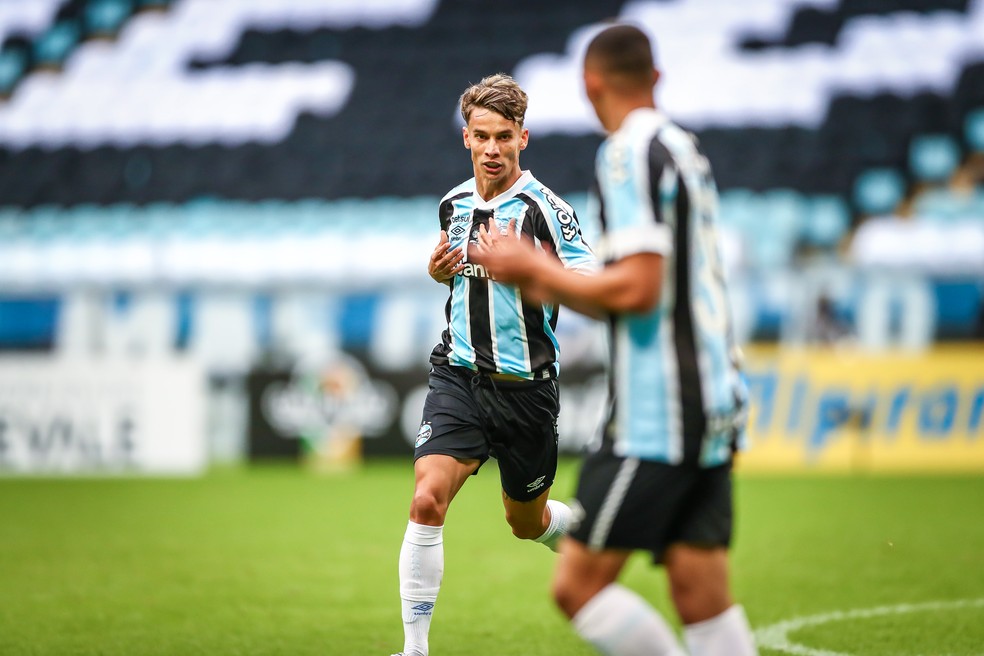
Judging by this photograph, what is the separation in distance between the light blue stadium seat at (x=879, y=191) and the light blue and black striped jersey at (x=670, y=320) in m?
14.9

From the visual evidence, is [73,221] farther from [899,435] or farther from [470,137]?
[470,137]

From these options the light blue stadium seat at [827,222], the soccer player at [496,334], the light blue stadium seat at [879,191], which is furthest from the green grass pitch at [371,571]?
the light blue stadium seat at [879,191]

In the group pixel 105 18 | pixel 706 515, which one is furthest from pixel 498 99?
pixel 105 18

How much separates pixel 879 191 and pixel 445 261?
Answer: 548 inches

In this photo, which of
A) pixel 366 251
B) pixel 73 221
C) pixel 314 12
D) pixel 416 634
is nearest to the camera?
pixel 416 634

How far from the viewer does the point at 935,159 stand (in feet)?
57.3

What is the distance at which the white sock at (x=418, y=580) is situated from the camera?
4605 mm

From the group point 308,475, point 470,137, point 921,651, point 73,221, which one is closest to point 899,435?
point 308,475

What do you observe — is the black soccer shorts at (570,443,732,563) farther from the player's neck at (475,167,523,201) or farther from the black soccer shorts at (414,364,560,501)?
the player's neck at (475,167,523,201)

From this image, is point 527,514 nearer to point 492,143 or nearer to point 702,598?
point 492,143

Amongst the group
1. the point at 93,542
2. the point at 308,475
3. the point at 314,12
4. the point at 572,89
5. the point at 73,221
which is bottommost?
the point at 308,475

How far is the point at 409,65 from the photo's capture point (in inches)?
812

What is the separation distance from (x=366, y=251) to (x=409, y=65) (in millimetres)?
4287

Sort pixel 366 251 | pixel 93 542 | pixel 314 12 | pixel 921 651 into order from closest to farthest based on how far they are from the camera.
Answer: pixel 921 651, pixel 93 542, pixel 366 251, pixel 314 12
